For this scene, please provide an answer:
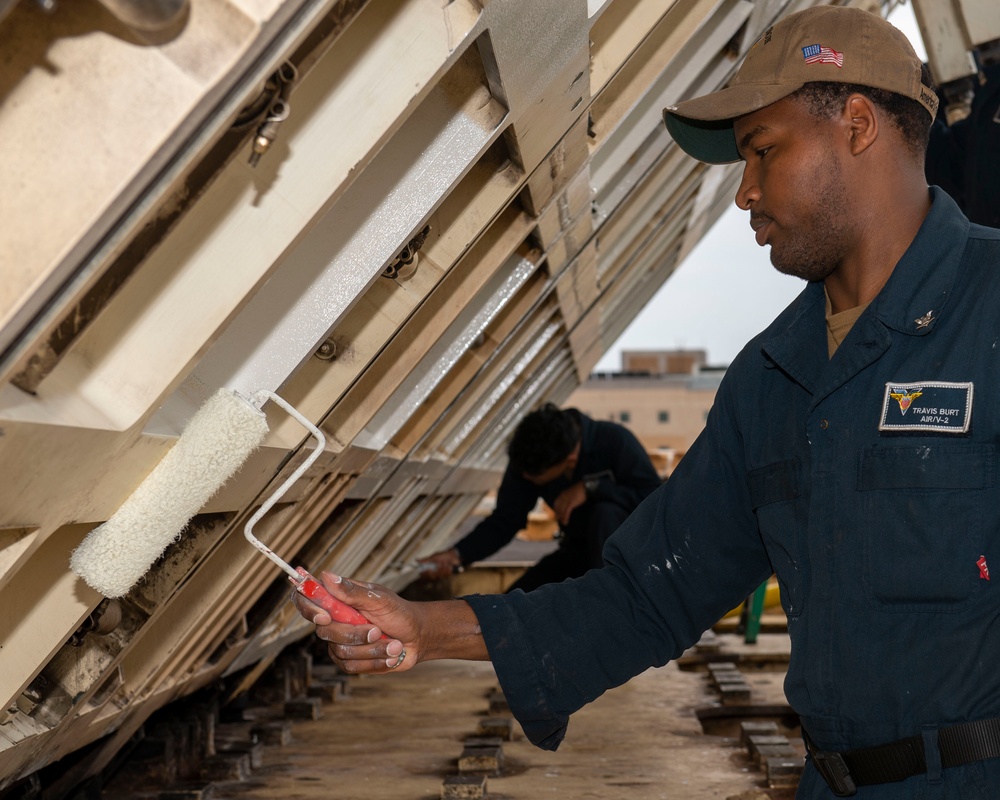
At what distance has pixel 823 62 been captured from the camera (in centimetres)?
222

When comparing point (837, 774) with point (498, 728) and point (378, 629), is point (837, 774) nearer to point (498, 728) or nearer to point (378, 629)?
point (378, 629)

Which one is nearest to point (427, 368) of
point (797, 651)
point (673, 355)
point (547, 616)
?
point (547, 616)

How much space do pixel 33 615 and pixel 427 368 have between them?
1.98m

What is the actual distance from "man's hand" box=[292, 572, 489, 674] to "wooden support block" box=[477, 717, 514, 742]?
3.42 meters

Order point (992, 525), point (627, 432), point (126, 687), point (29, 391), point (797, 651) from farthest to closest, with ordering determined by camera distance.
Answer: point (627, 432) → point (126, 687) → point (797, 651) → point (992, 525) → point (29, 391)

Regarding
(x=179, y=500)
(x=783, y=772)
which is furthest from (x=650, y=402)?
(x=179, y=500)

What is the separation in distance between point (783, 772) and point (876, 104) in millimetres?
3236

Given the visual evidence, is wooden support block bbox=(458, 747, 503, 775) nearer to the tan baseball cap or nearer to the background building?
the tan baseball cap

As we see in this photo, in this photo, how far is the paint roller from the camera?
2.06 metres

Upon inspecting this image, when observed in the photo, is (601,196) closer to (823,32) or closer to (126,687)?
(823,32)

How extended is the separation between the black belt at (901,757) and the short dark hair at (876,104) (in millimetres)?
1094

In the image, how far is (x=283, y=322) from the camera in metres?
2.44

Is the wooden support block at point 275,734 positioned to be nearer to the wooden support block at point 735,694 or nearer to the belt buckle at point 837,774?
the wooden support block at point 735,694

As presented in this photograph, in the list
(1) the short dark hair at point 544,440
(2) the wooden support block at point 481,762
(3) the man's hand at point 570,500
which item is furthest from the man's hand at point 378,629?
(3) the man's hand at point 570,500
